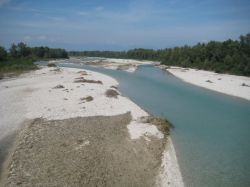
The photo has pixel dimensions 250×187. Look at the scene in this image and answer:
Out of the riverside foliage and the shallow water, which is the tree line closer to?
the riverside foliage

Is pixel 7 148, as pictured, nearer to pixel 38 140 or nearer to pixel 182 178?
pixel 38 140

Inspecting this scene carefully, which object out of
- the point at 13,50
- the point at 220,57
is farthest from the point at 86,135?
the point at 13,50

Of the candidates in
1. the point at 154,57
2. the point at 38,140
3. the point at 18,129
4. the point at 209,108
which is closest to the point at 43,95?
the point at 18,129

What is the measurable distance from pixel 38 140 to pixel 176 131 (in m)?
11.8

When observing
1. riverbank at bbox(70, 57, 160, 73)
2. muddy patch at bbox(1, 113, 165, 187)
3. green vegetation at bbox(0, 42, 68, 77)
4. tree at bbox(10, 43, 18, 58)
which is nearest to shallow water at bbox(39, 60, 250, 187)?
muddy patch at bbox(1, 113, 165, 187)

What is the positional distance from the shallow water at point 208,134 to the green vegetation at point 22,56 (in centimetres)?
4413

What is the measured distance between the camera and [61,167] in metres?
12.8

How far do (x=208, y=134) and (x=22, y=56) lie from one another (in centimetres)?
10703

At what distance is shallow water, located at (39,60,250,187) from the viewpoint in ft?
43.6

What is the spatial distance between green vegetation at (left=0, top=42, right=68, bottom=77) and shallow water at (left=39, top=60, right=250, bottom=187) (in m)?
44.1

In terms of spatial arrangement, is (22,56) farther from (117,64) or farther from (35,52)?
(117,64)

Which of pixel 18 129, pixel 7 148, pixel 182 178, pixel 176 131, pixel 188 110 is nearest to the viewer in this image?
pixel 182 178

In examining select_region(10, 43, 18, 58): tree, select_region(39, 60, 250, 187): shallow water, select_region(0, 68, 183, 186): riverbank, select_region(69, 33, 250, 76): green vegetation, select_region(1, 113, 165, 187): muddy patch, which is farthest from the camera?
select_region(10, 43, 18, 58): tree

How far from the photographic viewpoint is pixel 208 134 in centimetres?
1961
